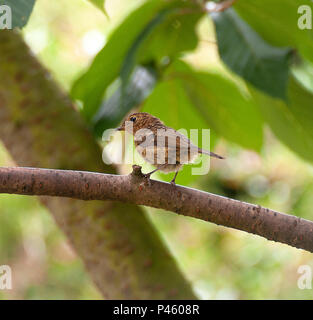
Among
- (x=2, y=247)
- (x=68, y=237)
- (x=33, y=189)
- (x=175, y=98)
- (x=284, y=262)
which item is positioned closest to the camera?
(x=33, y=189)

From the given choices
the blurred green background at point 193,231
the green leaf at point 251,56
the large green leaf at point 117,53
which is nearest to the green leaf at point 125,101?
the large green leaf at point 117,53

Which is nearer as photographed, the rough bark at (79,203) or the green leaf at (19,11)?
the green leaf at (19,11)

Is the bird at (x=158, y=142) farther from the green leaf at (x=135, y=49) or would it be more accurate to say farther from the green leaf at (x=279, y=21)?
the green leaf at (x=279, y=21)

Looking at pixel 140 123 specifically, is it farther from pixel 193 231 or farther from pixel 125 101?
pixel 193 231

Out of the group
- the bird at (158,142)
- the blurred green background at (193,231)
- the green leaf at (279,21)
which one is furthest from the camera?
the blurred green background at (193,231)
